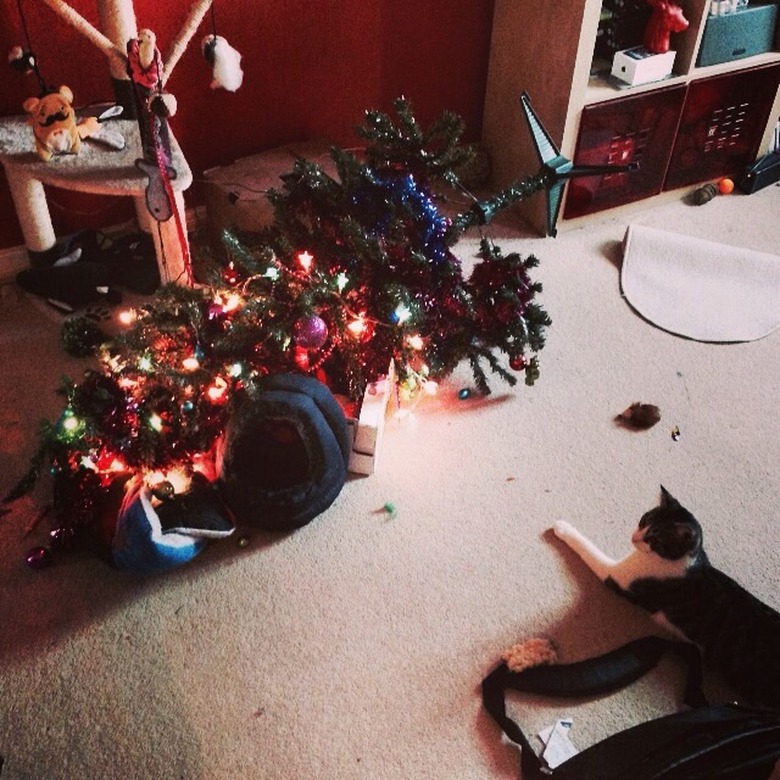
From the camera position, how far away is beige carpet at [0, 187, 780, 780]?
1.48m

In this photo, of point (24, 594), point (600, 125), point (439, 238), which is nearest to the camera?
point (24, 594)

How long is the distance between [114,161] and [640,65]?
156 centimetres

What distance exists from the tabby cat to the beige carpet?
0.08m

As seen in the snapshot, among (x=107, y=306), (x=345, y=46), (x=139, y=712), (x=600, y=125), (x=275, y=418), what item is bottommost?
(x=139, y=712)

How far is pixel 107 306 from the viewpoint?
235cm

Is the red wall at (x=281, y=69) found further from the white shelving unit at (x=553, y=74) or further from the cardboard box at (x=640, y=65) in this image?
the cardboard box at (x=640, y=65)

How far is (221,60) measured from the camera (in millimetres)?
2064

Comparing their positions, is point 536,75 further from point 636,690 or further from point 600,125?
point 636,690

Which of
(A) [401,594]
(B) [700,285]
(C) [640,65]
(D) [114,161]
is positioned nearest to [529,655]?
(A) [401,594]

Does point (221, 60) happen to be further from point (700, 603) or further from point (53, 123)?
point (700, 603)

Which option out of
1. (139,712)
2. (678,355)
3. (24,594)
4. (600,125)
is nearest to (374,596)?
(139,712)

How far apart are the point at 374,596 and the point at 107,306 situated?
1216mm

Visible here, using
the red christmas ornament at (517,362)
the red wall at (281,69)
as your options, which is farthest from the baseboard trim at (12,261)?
the red christmas ornament at (517,362)

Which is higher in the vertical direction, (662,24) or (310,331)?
(662,24)
